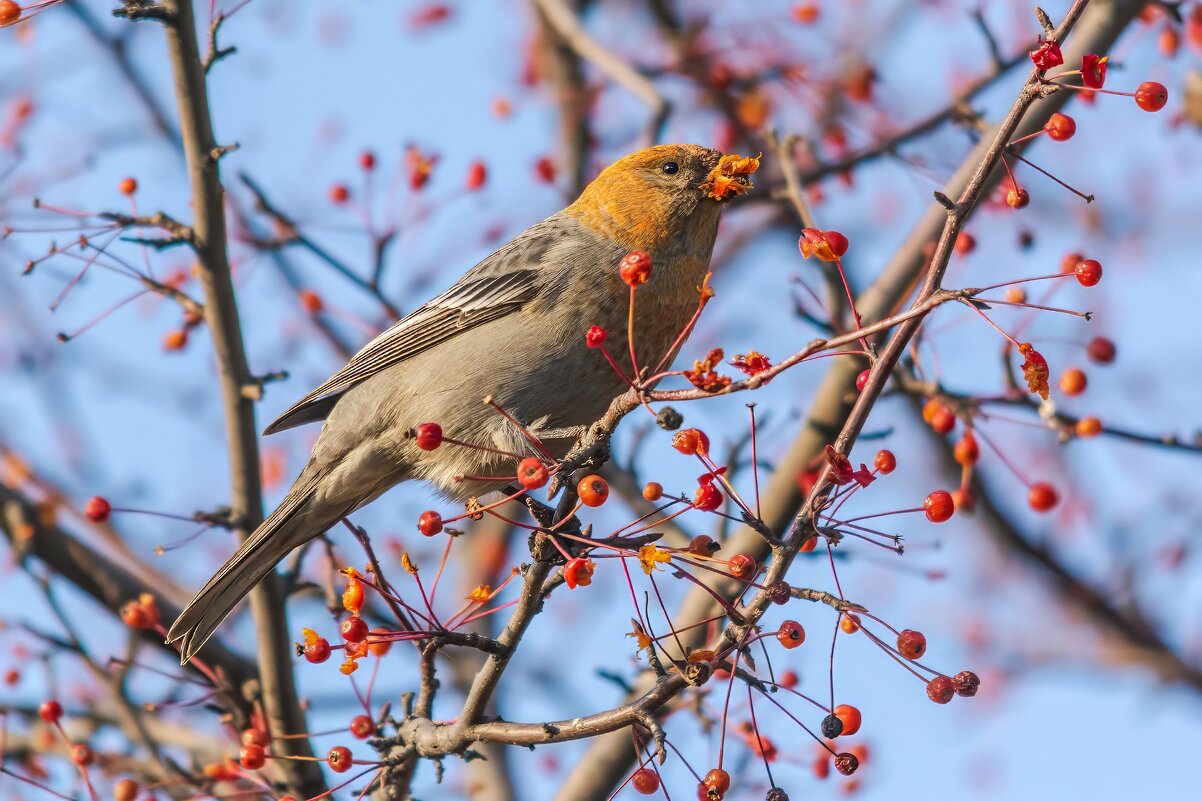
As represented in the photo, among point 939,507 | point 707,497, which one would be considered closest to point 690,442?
point 707,497


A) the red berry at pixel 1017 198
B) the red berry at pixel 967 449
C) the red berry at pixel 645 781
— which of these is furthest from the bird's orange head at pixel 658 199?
the red berry at pixel 645 781

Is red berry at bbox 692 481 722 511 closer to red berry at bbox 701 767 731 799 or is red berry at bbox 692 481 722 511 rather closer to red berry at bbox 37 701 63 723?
red berry at bbox 701 767 731 799

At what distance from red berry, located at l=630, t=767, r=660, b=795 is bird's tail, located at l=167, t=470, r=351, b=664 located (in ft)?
6.16

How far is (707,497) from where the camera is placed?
9.51 ft

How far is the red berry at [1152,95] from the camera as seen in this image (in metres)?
2.90

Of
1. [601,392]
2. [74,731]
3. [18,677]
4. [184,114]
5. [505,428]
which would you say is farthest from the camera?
[74,731]

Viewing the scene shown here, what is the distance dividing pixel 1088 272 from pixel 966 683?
0.98 metres

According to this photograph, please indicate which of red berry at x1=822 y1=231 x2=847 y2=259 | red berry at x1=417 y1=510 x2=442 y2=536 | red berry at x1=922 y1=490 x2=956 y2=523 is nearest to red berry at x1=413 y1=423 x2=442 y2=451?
red berry at x1=417 y1=510 x2=442 y2=536

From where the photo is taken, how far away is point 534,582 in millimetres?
3164

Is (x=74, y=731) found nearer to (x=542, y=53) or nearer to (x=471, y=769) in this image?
(x=471, y=769)

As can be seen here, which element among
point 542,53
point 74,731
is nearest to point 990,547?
point 542,53

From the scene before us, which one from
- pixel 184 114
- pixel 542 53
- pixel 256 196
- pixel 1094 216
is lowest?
pixel 184 114

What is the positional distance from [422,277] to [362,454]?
10.2 feet

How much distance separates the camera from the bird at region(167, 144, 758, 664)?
4.65 metres
